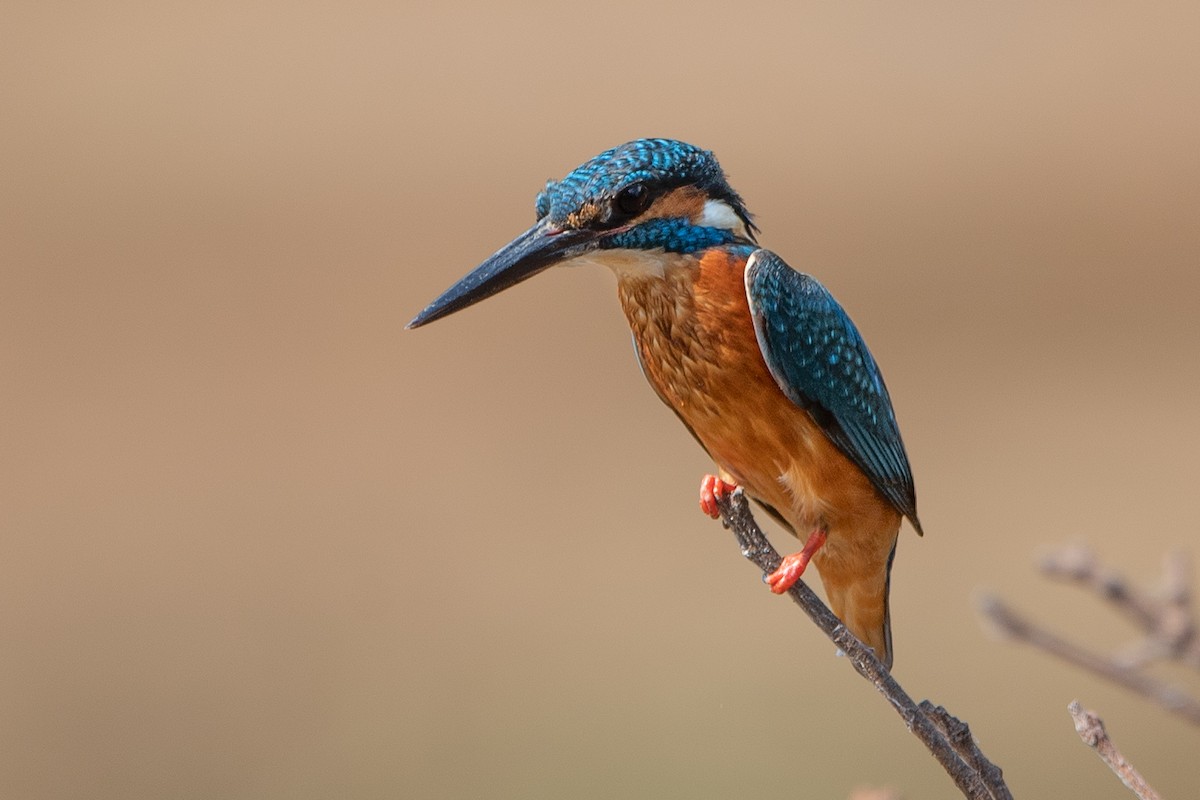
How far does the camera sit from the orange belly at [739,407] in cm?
279

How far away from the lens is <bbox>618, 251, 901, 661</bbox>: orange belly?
2789mm

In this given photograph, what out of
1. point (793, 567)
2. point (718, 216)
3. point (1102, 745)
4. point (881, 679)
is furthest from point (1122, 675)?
point (718, 216)

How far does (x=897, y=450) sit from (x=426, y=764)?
3.86 metres

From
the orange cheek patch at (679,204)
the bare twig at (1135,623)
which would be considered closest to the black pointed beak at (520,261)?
the orange cheek patch at (679,204)

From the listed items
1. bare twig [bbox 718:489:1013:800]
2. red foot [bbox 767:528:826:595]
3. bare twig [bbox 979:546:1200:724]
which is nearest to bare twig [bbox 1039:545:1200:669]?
bare twig [bbox 979:546:1200:724]

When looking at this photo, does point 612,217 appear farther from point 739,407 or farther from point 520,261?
point 739,407

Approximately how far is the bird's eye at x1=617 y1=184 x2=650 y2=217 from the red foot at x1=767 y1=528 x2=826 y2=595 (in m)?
0.61

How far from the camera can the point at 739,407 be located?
2807 mm

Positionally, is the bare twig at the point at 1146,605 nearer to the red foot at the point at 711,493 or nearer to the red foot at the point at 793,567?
the red foot at the point at 793,567

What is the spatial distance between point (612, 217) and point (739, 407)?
1.39 ft

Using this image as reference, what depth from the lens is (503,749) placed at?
21.6 feet

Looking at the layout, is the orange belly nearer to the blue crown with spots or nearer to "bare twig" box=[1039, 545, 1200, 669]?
the blue crown with spots

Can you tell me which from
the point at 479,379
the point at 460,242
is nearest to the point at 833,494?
the point at 479,379

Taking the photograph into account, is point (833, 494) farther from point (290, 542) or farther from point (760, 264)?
point (290, 542)
